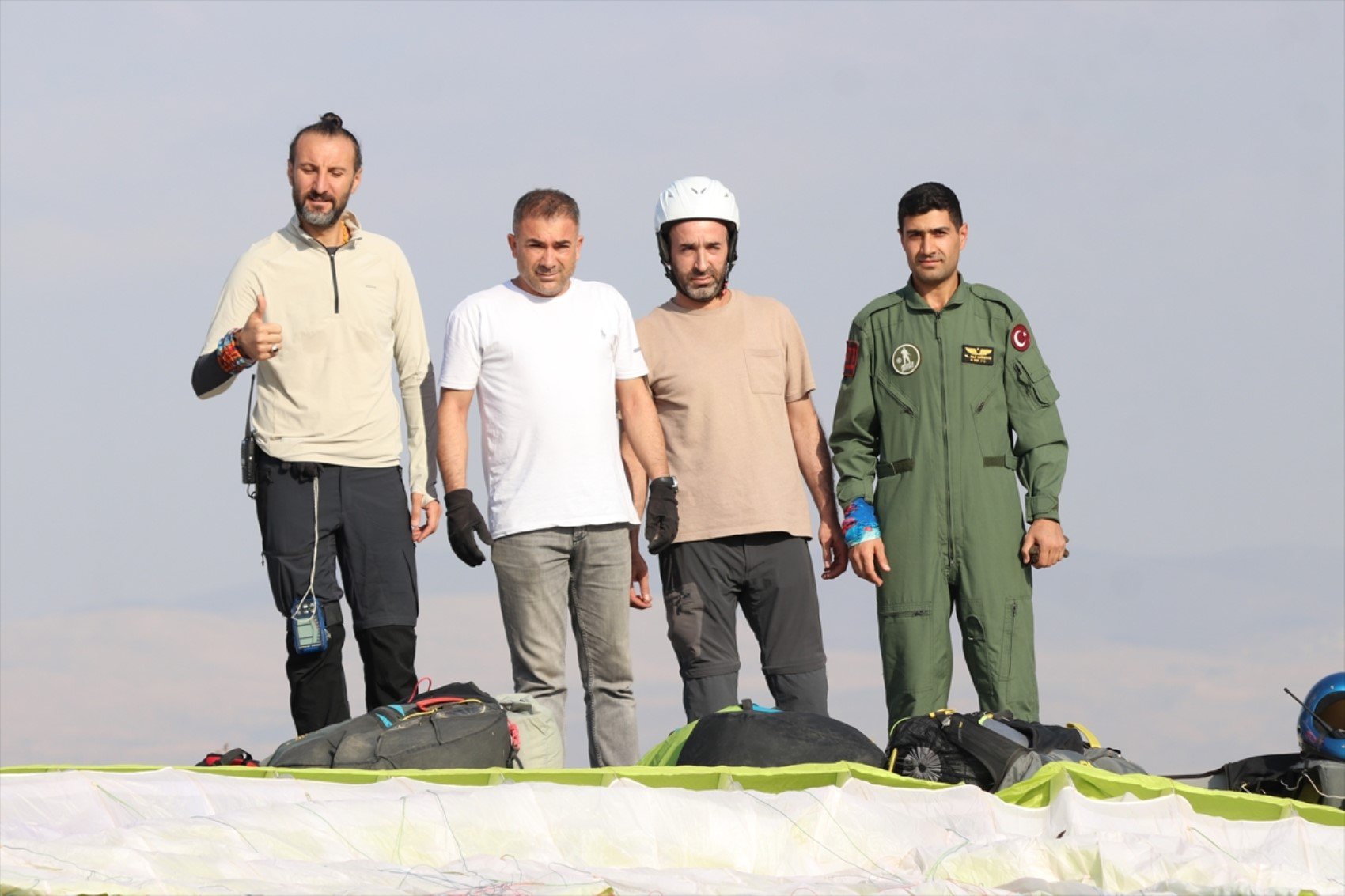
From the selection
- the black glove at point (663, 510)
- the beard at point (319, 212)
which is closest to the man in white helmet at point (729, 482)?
the black glove at point (663, 510)

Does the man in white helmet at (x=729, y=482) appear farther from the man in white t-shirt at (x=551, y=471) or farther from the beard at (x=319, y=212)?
the beard at (x=319, y=212)

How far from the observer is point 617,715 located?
24.3ft

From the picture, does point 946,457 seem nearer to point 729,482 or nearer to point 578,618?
point 729,482

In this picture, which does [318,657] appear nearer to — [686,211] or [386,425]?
[386,425]

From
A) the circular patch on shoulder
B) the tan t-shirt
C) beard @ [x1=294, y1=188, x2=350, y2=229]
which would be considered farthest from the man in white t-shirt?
the circular patch on shoulder

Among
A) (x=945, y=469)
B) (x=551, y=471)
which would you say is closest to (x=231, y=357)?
(x=551, y=471)

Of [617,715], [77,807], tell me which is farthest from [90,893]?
[617,715]

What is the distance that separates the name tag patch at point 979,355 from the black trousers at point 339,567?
2424 millimetres

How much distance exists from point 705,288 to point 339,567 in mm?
1945

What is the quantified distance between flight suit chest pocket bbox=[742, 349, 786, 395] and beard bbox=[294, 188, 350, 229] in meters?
1.80

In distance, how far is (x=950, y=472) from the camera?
24.9 ft

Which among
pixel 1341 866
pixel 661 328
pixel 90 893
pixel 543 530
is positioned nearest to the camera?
pixel 90 893

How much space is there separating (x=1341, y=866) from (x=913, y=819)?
1.40 m

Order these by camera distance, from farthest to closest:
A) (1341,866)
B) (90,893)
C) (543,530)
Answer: (543,530) < (1341,866) < (90,893)
